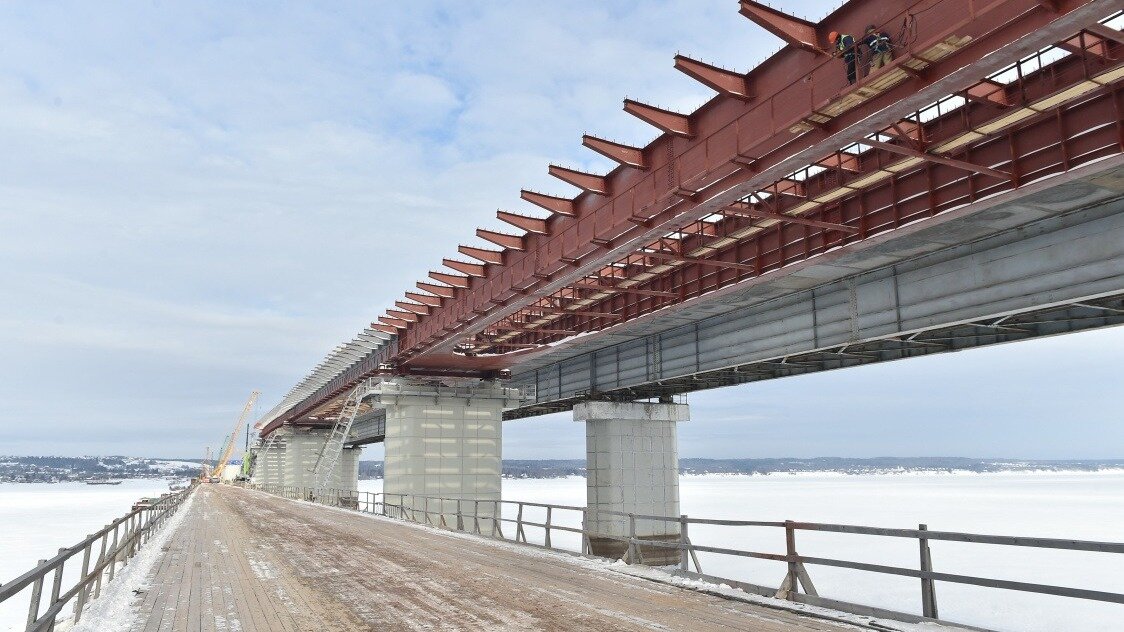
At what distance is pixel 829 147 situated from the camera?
470 inches

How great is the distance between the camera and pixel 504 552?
61.7 feet

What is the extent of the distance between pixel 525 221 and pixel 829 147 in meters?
9.72

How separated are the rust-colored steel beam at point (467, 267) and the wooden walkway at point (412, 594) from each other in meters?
8.60

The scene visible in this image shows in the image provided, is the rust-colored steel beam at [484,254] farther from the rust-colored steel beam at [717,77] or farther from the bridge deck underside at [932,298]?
the rust-colored steel beam at [717,77]

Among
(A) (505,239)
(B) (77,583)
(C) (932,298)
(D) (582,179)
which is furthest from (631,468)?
(B) (77,583)

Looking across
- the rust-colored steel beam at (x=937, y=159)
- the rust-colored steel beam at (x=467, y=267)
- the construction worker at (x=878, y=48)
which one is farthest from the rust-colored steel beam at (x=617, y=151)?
the rust-colored steel beam at (x=467, y=267)

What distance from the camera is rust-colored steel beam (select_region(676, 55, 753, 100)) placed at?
39.1 feet

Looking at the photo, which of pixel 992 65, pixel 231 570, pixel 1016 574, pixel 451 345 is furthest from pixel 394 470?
pixel 992 65

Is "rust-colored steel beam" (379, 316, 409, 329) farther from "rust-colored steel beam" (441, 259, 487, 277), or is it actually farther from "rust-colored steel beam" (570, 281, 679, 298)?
"rust-colored steel beam" (570, 281, 679, 298)

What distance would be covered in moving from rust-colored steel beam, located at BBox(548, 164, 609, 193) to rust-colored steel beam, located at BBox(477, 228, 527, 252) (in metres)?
4.64

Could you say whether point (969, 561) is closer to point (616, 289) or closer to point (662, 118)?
point (616, 289)

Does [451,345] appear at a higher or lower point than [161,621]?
higher

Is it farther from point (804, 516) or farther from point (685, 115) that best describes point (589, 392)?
point (804, 516)

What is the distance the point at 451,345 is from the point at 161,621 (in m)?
20.5
